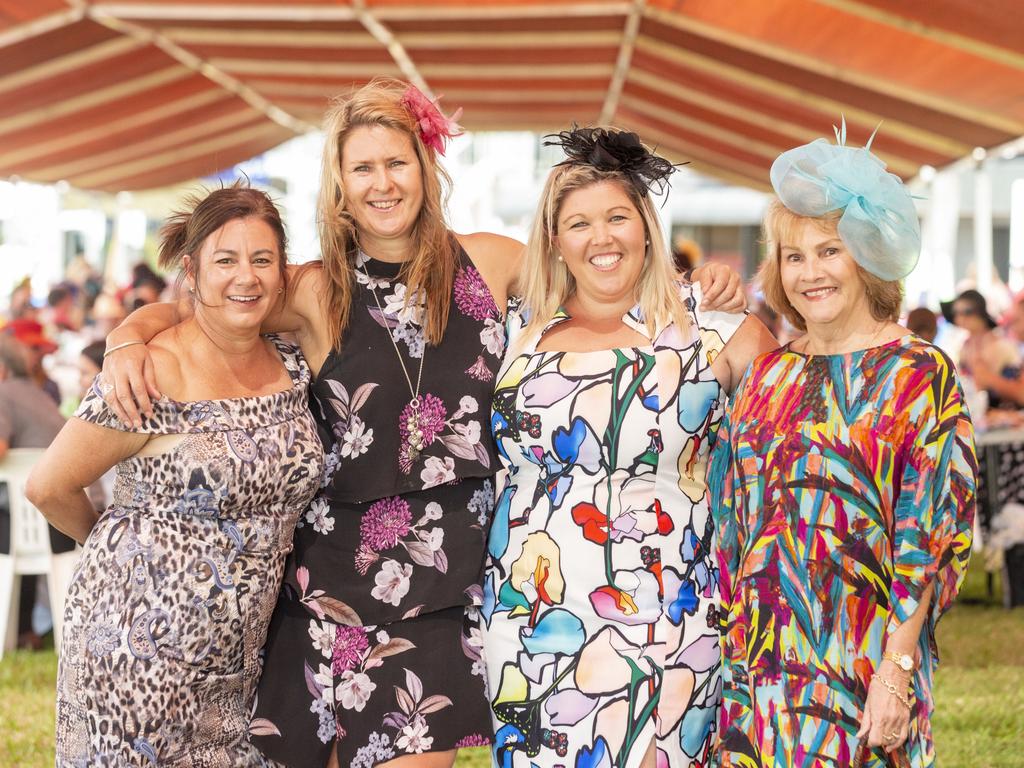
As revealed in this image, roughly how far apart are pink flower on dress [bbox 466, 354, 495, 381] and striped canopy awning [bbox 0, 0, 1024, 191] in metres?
4.44

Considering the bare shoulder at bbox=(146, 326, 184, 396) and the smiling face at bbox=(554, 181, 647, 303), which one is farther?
the smiling face at bbox=(554, 181, 647, 303)

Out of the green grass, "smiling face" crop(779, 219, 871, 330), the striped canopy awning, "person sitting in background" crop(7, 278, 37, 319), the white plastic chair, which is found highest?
the striped canopy awning

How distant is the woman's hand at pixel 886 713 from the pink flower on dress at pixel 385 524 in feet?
3.83

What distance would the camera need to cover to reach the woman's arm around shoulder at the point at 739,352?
313cm

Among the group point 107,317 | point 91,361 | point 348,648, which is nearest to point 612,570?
point 348,648

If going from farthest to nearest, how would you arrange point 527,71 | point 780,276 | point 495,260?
point 527,71 → point 495,260 → point 780,276

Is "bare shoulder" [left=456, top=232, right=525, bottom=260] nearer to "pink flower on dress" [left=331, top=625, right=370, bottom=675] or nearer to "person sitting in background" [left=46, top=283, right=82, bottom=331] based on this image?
"pink flower on dress" [left=331, top=625, right=370, bottom=675]

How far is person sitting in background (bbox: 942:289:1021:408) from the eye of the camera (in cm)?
818

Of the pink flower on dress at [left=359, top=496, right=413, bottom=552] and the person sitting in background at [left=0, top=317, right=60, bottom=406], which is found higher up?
the person sitting in background at [left=0, top=317, right=60, bottom=406]

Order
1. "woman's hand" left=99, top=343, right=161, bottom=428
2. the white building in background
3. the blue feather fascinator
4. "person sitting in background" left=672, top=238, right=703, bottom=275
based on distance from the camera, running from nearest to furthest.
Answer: the blue feather fascinator
"woman's hand" left=99, top=343, right=161, bottom=428
"person sitting in background" left=672, top=238, right=703, bottom=275
the white building in background

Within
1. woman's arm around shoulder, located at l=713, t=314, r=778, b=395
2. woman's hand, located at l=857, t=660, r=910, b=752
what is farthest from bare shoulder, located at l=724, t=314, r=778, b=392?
woman's hand, located at l=857, t=660, r=910, b=752

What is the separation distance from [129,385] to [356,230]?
738 millimetres

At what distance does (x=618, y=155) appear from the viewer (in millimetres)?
3248

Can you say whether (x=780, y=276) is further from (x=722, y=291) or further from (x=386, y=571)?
(x=386, y=571)
